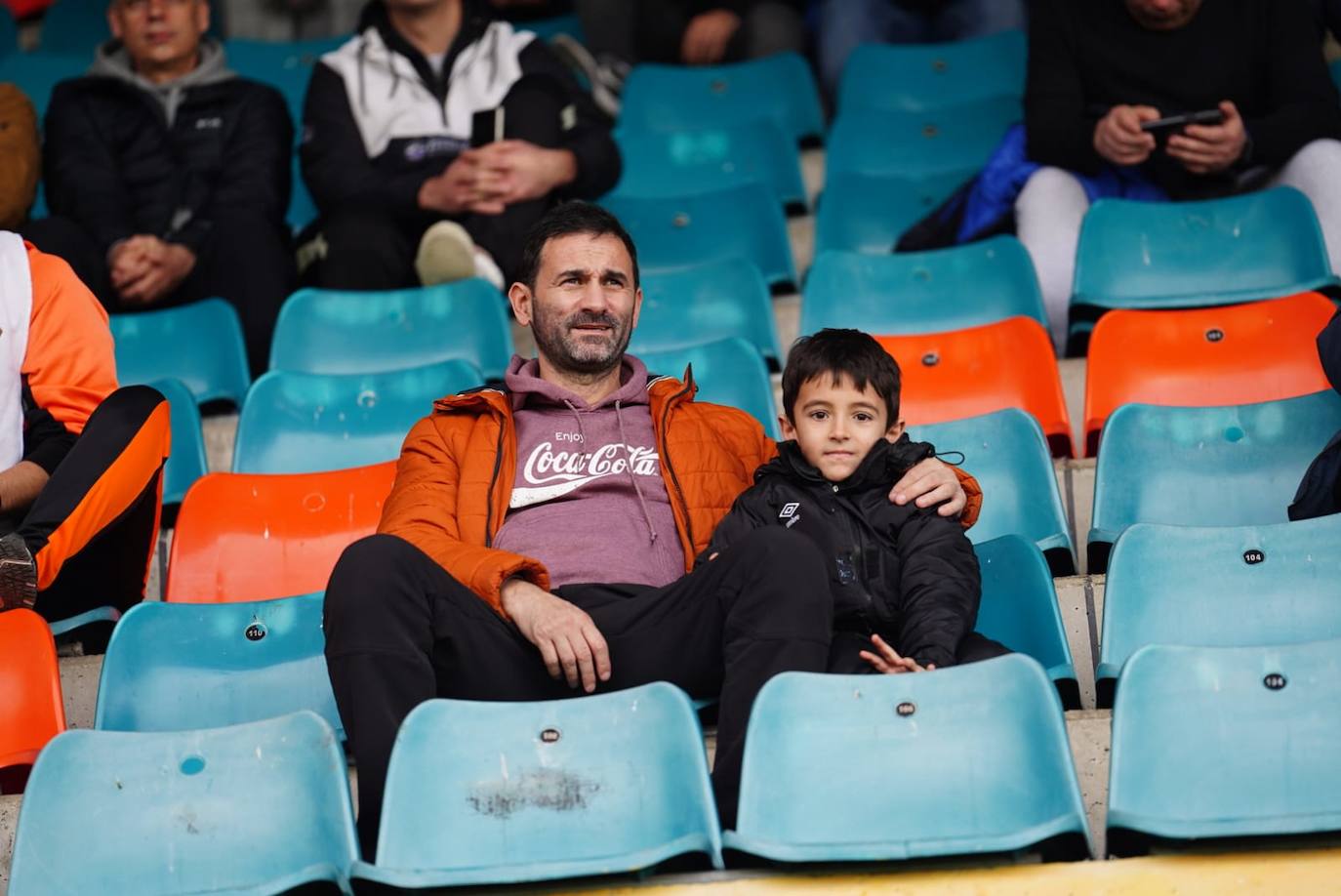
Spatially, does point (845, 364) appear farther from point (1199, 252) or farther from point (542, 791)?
point (1199, 252)

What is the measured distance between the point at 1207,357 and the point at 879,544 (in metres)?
1.04

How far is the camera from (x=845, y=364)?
2635 mm

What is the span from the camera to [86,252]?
12.9 ft

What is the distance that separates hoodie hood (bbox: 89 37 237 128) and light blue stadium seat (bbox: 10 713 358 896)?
244cm

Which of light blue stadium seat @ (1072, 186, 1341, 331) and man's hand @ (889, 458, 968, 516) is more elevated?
light blue stadium seat @ (1072, 186, 1341, 331)

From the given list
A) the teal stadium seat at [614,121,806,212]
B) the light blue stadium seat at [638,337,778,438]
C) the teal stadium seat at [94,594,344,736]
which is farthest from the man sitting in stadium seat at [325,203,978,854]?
the teal stadium seat at [614,121,806,212]

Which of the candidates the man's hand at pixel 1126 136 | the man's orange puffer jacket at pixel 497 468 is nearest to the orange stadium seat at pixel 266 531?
the man's orange puffer jacket at pixel 497 468

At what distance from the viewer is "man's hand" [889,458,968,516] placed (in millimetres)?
2525

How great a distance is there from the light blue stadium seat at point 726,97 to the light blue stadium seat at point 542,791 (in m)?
3.02

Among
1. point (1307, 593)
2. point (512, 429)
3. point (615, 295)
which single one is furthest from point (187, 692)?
point (1307, 593)

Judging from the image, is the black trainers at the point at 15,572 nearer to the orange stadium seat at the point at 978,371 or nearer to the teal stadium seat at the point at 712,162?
the orange stadium seat at the point at 978,371

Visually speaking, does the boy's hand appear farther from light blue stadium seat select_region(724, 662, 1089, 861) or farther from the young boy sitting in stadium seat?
light blue stadium seat select_region(724, 662, 1089, 861)

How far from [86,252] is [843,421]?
78.0 inches

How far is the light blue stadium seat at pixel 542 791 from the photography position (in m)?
2.09
